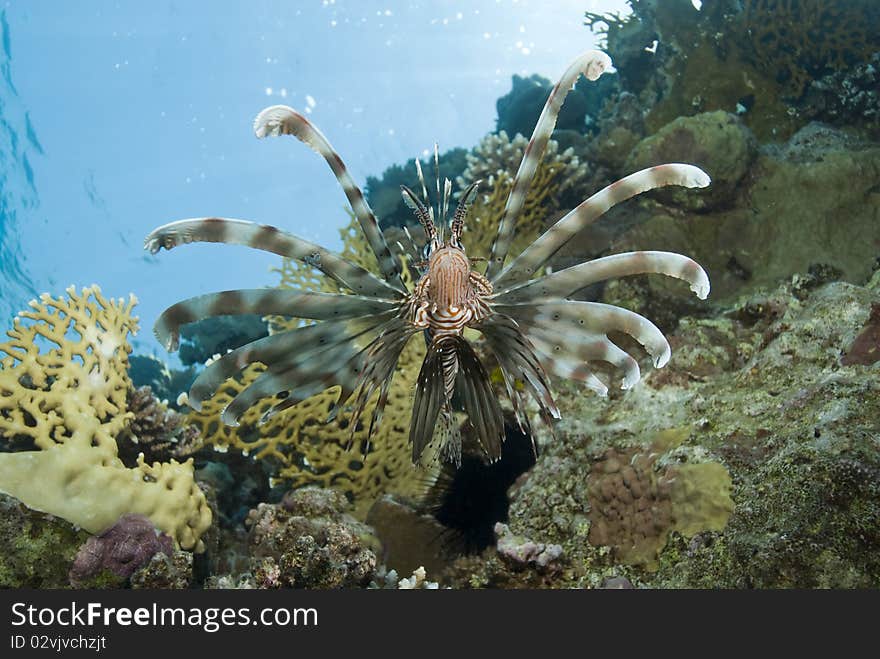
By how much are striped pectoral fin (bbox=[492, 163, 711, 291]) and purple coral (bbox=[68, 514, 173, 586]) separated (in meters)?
2.64

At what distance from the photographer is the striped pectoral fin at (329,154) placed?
2059 mm

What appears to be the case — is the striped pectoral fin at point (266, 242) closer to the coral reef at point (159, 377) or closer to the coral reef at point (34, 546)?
the coral reef at point (34, 546)

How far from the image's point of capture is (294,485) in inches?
201

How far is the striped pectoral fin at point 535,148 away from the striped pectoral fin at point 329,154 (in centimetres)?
50

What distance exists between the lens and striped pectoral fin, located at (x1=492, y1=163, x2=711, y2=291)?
2.20m

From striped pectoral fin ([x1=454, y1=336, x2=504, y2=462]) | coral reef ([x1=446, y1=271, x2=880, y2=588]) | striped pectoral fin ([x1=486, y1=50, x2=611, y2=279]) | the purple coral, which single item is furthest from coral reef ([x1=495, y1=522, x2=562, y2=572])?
the purple coral

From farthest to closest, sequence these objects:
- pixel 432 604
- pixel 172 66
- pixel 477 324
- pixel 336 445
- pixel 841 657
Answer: pixel 172 66
pixel 336 445
pixel 477 324
pixel 432 604
pixel 841 657

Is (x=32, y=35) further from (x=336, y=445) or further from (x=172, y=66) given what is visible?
(x=336, y=445)

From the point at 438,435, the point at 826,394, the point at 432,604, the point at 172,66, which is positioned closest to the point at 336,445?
the point at 438,435

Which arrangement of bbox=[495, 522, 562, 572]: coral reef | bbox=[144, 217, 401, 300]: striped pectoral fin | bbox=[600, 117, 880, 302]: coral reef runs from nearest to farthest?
bbox=[144, 217, 401, 300]: striped pectoral fin, bbox=[495, 522, 562, 572]: coral reef, bbox=[600, 117, 880, 302]: coral reef

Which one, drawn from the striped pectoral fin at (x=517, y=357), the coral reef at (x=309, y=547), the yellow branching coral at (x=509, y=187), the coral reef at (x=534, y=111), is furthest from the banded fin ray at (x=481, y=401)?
the coral reef at (x=534, y=111)

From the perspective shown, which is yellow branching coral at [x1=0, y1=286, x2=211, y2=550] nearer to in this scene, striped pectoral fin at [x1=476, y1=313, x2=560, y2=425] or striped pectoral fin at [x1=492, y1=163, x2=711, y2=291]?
striped pectoral fin at [x1=476, y1=313, x2=560, y2=425]

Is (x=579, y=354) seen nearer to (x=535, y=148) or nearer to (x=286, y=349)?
(x=535, y=148)

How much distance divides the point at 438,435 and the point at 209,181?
67.2 meters
